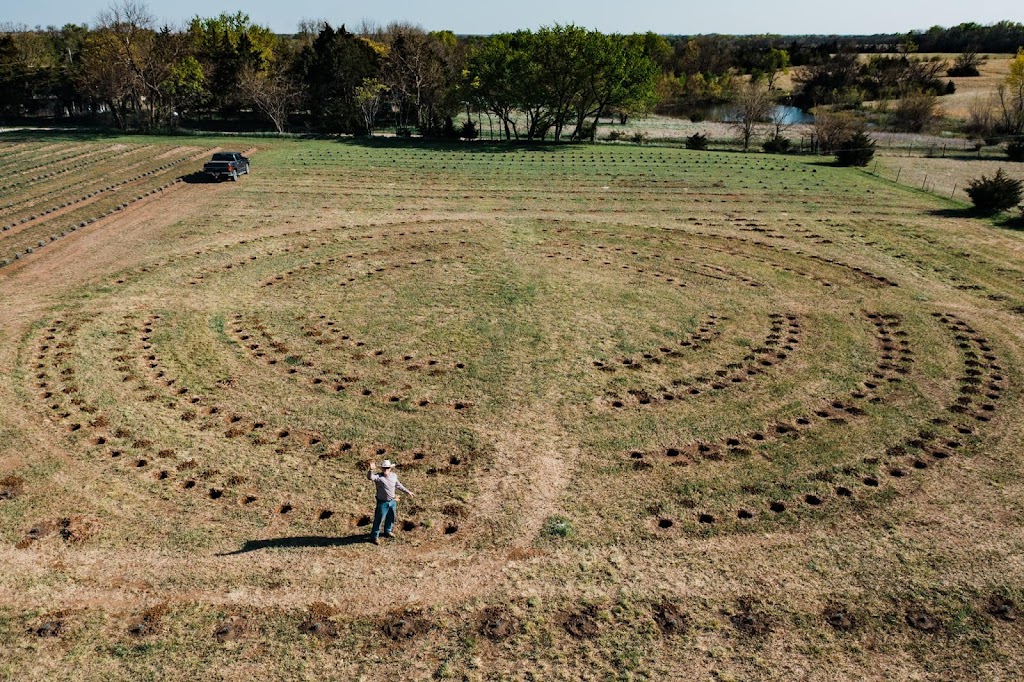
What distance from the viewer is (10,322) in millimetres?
17531

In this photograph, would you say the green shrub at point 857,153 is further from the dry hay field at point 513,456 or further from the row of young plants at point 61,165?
the row of young plants at point 61,165

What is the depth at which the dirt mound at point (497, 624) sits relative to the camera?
8.28m

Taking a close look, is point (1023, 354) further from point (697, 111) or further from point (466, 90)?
point (697, 111)

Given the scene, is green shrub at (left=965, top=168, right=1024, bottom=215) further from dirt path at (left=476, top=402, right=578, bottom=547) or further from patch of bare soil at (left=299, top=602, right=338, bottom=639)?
patch of bare soil at (left=299, top=602, right=338, bottom=639)

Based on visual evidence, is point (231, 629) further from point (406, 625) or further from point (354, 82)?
point (354, 82)

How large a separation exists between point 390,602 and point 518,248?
17.0 m

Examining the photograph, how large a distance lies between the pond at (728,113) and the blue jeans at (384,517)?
87.6m

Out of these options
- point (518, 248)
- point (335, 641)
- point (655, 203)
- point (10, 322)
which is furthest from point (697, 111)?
point (335, 641)

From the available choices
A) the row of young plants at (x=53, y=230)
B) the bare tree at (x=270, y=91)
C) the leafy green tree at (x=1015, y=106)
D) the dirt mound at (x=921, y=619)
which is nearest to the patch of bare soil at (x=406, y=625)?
the dirt mound at (x=921, y=619)

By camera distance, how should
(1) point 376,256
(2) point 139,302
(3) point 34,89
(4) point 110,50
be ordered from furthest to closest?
(3) point 34,89 → (4) point 110,50 → (1) point 376,256 → (2) point 139,302

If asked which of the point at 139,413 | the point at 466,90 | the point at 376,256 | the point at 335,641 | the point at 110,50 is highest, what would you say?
the point at 110,50

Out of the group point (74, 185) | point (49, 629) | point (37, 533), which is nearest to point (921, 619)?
point (49, 629)

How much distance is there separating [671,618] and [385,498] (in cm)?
416

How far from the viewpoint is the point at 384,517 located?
9805 millimetres
